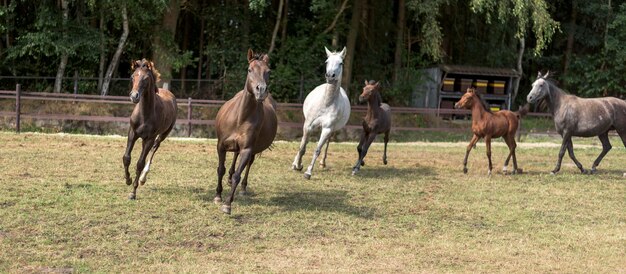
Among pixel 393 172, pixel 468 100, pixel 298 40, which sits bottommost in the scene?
pixel 393 172

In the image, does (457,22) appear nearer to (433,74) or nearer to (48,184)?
(433,74)

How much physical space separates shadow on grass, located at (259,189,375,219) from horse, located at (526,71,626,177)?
6.11m

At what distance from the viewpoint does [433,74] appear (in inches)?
1056

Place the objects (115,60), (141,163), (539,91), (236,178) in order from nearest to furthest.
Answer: (236,178)
(141,163)
(539,91)
(115,60)

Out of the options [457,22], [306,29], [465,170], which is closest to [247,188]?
[465,170]

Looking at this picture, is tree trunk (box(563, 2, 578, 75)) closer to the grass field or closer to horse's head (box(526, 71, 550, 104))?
horse's head (box(526, 71, 550, 104))

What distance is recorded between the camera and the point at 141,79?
7.48 meters

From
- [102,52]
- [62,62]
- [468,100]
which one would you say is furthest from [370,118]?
[62,62]

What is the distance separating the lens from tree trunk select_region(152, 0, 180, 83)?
2116cm

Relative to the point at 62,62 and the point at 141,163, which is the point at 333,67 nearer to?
the point at 141,163

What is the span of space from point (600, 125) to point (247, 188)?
8.27 meters

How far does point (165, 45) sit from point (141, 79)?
48.1 feet

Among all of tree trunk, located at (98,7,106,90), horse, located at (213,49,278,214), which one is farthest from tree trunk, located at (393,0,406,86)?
horse, located at (213,49,278,214)

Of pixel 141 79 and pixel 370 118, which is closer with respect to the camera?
pixel 141 79
